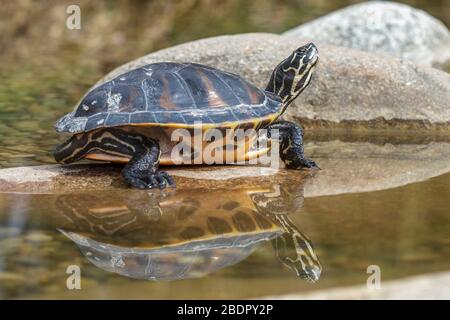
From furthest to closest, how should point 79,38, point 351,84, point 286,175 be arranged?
point 79,38 < point 351,84 < point 286,175

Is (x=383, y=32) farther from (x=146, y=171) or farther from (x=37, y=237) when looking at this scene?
(x=37, y=237)

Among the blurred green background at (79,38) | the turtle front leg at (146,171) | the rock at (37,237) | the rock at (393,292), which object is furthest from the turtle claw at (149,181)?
the rock at (393,292)

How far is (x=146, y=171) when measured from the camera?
5.62 metres

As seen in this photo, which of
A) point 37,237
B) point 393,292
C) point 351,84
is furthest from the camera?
point 351,84

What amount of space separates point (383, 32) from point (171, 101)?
6424 millimetres

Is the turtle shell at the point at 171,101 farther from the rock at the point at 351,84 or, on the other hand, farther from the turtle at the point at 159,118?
the rock at the point at 351,84

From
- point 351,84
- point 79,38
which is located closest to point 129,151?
point 351,84

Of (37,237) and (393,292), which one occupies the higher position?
(37,237)

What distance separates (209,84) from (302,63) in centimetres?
91

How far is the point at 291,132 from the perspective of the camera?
6.33m
